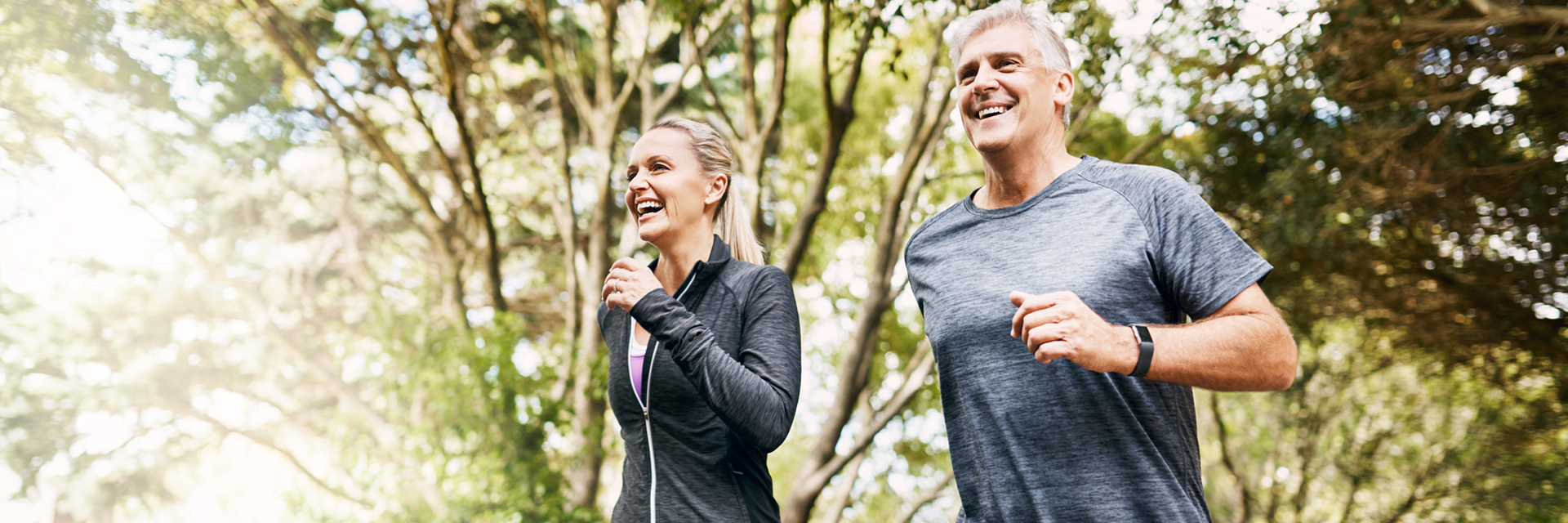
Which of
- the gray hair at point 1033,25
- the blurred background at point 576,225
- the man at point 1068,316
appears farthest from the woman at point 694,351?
the blurred background at point 576,225

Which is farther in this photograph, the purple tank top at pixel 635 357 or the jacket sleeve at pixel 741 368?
the purple tank top at pixel 635 357

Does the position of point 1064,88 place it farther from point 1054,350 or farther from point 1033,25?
point 1054,350

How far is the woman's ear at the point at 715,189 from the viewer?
209cm

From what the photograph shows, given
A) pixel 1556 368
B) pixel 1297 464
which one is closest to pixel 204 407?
pixel 1556 368

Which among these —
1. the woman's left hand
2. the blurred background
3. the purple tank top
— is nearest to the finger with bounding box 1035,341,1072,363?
the woman's left hand

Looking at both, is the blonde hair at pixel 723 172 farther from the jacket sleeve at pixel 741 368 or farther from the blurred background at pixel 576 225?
the blurred background at pixel 576 225

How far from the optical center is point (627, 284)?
1.72 meters

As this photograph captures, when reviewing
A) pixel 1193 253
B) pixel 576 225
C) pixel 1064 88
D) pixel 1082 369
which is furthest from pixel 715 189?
pixel 576 225

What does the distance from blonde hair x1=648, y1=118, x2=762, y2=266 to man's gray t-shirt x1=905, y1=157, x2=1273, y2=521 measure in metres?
0.74

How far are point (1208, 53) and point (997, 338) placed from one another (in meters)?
7.74

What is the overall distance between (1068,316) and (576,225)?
7.42 m

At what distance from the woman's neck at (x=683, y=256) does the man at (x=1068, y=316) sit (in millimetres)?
588

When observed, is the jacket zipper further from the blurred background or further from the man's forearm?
the blurred background

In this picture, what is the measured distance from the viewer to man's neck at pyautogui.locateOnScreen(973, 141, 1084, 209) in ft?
5.41
